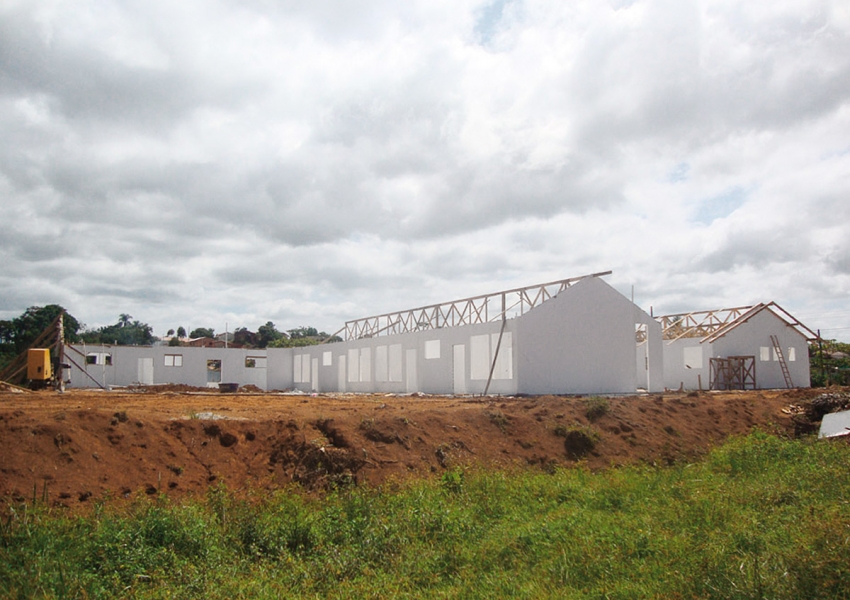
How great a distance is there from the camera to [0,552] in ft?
19.1

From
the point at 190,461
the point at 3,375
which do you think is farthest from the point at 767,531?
the point at 3,375

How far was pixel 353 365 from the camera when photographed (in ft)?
115

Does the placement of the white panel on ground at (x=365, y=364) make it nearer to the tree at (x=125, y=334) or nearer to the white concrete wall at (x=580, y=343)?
the white concrete wall at (x=580, y=343)

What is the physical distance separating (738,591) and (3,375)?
29.0m

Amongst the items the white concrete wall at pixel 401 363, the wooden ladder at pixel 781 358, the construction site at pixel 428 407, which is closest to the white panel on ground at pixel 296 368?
the white concrete wall at pixel 401 363

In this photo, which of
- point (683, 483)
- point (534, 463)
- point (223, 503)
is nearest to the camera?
point (223, 503)

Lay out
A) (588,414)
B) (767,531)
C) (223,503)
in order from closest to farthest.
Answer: (767,531) → (223,503) → (588,414)

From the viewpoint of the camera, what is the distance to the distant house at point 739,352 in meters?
32.7

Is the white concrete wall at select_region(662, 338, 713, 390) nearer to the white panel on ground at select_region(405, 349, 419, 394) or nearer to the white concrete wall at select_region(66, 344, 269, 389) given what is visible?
the white panel on ground at select_region(405, 349, 419, 394)

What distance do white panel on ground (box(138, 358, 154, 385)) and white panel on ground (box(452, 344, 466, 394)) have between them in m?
22.1

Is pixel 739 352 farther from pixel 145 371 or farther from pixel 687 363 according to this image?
pixel 145 371

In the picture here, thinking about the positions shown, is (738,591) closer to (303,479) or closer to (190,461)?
(303,479)

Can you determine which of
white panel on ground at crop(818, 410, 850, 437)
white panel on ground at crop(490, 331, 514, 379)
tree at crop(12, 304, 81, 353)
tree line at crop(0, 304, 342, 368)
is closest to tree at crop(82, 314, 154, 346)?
tree line at crop(0, 304, 342, 368)

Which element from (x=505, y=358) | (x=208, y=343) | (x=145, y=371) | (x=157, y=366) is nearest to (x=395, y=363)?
(x=505, y=358)
